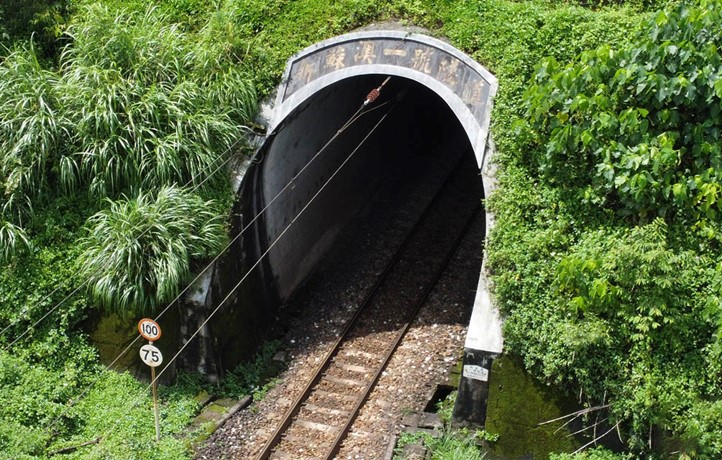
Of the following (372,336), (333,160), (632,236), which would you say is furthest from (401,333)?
(632,236)

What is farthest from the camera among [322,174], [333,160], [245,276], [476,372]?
[333,160]

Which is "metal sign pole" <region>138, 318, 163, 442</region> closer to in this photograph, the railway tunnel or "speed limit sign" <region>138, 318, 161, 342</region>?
"speed limit sign" <region>138, 318, 161, 342</region>

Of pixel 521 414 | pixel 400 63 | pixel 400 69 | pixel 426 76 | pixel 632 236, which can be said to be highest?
pixel 400 63

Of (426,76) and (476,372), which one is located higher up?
(426,76)

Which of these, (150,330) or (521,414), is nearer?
(521,414)

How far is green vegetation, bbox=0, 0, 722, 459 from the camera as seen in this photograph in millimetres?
9484

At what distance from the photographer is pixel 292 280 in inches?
565

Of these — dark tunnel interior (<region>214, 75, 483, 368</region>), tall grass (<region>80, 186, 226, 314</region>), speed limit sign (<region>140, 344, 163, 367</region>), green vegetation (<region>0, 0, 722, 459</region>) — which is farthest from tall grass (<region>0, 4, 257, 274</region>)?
speed limit sign (<region>140, 344, 163, 367</region>)

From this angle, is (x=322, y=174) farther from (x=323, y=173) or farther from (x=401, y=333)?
(x=401, y=333)

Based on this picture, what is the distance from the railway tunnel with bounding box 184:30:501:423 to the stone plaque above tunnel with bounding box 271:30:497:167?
0.05 ft

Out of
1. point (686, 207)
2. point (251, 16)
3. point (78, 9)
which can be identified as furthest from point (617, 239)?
point (78, 9)

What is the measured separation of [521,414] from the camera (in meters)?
10.2

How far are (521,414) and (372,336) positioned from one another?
3.55 m

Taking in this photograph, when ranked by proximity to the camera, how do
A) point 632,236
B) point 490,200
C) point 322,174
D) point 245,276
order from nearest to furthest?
point 632,236 < point 490,200 < point 245,276 < point 322,174
